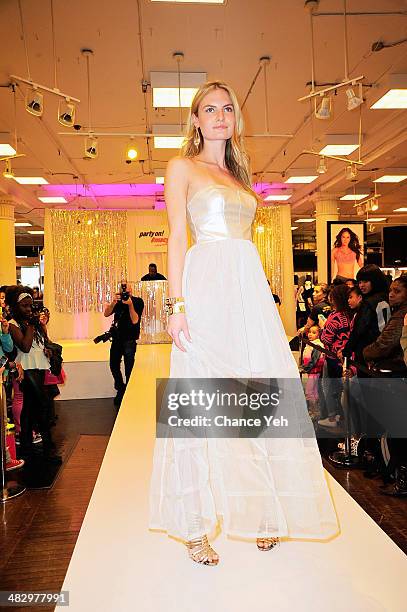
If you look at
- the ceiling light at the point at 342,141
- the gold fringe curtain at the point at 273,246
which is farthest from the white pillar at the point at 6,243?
the ceiling light at the point at 342,141

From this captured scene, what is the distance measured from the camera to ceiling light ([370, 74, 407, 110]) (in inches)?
231

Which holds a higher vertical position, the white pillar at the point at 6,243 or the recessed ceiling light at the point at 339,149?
the recessed ceiling light at the point at 339,149

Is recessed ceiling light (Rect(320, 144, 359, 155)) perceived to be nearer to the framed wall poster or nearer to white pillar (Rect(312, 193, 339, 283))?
the framed wall poster

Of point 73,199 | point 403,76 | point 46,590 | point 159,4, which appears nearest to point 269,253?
point 73,199

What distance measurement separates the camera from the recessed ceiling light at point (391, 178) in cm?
1061

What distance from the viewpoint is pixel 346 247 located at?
9.95m

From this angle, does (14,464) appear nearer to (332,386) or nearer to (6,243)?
(332,386)

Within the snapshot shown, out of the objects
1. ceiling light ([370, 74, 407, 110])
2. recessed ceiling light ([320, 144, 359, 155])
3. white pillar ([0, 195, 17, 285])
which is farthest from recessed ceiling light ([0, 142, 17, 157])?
ceiling light ([370, 74, 407, 110])

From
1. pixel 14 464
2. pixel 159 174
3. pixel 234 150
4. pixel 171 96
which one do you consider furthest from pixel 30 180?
pixel 234 150

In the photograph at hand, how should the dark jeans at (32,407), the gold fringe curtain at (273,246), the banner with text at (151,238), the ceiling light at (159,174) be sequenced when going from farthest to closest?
the gold fringe curtain at (273,246), the banner with text at (151,238), the ceiling light at (159,174), the dark jeans at (32,407)

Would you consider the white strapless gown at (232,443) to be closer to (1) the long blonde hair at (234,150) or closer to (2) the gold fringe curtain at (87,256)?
(1) the long blonde hair at (234,150)

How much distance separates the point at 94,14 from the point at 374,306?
3569mm

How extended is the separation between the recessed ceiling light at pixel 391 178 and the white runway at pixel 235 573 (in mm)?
9782

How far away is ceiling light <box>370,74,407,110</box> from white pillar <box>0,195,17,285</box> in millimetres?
8169
